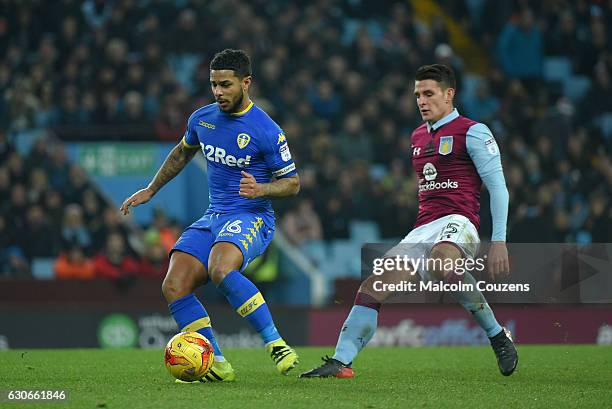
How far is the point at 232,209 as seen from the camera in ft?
25.6

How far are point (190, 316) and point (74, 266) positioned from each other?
7.19 metres

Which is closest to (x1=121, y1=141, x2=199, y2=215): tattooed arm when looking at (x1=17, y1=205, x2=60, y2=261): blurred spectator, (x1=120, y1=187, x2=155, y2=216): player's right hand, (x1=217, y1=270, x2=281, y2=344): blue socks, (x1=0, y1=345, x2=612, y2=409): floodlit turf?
(x1=120, y1=187, x2=155, y2=216): player's right hand

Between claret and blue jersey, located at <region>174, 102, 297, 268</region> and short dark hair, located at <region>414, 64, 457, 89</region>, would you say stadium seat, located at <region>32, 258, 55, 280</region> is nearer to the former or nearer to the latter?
claret and blue jersey, located at <region>174, 102, 297, 268</region>

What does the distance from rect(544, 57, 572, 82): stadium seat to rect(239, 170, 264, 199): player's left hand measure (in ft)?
43.9

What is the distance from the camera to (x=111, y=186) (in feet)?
51.0

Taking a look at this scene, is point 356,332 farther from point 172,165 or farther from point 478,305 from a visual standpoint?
point 172,165

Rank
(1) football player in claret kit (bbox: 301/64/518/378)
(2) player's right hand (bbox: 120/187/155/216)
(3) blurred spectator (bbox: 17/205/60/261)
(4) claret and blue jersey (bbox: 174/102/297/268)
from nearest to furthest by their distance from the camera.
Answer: (1) football player in claret kit (bbox: 301/64/518/378), (4) claret and blue jersey (bbox: 174/102/297/268), (2) player's right hand (bbox: 120/187/155/216), (3) blurred spectator (bbox: 17/205/60/261)

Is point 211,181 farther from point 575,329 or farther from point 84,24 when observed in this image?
point 84,24

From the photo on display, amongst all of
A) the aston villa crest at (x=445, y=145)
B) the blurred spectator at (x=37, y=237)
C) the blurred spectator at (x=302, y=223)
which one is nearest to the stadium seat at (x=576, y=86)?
the blurred spectator at (x=302, y=223)

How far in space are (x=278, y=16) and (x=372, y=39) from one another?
1.74m

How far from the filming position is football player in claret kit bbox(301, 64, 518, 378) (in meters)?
7.61

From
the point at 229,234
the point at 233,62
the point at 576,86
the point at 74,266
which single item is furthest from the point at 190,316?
the point at 576,86

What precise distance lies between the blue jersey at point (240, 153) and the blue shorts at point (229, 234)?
0.08 m

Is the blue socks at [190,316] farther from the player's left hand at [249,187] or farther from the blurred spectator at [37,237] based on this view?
the blurred spectator at [37,237]
